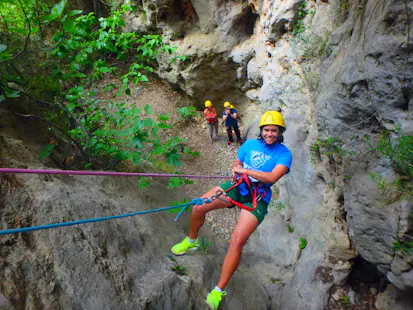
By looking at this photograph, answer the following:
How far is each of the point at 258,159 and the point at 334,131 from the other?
1.06 m

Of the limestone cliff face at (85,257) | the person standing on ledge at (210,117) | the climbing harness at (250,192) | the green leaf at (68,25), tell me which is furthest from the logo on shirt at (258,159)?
the person standing on ledge at (210,117)

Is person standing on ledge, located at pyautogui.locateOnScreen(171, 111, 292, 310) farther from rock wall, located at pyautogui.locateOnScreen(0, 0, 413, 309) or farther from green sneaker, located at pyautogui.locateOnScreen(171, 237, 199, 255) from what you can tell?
rock wall, located at pyautogui.locateOnScreen(0, 0, 413, 309)

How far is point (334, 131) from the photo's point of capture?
114 inches

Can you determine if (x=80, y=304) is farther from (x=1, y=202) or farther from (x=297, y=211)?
(x=297, y=211)

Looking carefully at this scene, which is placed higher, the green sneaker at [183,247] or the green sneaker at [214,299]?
the green sneaker at [183,247]

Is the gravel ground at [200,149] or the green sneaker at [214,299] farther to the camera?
the gravel ground at [200,149]

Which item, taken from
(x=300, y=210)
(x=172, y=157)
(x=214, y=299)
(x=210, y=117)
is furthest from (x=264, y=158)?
(x=210, y=117)

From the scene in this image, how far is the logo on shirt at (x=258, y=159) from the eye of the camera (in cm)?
255

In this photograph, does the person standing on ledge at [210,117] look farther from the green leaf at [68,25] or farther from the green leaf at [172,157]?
the green leaf at [68,25]

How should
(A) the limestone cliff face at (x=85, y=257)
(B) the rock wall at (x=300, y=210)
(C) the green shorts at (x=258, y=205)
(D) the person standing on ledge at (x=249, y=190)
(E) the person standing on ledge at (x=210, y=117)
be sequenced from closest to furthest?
(A) the limestone cliff face at (x=85, y=257), (B) the rock wall at (x=300, y=210), (D) the person standing on ledge at (x=249, y=190), (C) the green shorts at (x=258, y=205), (E) the person standing on ledge at (x=210, y=117)

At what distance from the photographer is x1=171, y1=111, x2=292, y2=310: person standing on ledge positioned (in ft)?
7.64

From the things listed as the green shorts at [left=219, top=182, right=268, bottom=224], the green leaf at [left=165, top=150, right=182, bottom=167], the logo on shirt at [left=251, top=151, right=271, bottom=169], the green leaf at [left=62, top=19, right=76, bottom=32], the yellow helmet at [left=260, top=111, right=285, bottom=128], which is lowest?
the green shorts at [left=219, top=182, right=268, bottom=224]

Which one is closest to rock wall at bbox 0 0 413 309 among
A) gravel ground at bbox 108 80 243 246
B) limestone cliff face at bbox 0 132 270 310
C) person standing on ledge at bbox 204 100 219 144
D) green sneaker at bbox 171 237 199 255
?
limestone cliff face at bbox 0 132 270 310

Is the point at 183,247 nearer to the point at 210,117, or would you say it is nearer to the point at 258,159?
the point at 258,159
